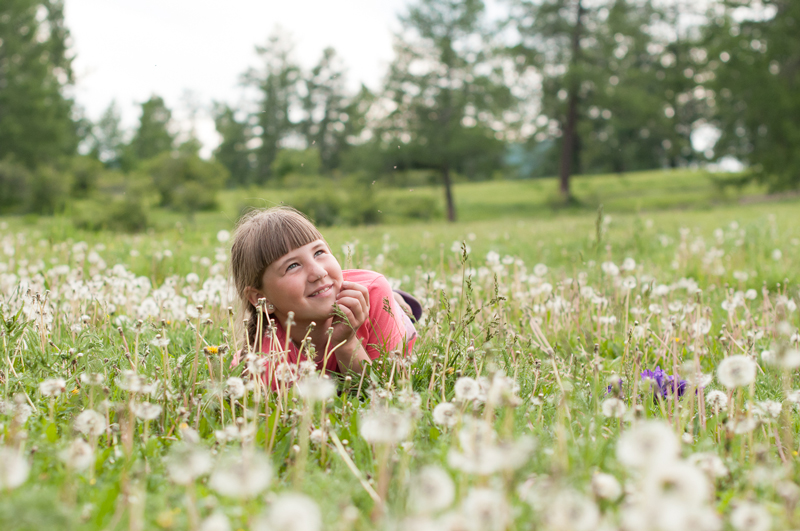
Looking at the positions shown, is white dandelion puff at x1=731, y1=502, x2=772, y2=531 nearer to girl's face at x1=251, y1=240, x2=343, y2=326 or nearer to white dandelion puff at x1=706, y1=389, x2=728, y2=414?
white dandelion puff at x1=706, y1=389, x2=728, y2=414

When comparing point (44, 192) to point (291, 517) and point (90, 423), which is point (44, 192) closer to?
point (90, 423)

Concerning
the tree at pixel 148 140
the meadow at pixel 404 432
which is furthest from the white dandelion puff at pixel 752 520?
the tree at pixel 148 140

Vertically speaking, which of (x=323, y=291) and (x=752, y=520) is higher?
(x=323, y=291)

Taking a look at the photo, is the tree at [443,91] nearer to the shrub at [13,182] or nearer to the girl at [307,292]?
the shrub at [13,182]

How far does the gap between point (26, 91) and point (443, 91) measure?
21.5 m

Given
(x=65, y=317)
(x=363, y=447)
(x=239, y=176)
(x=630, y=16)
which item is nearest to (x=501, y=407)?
(x=363, y=447)

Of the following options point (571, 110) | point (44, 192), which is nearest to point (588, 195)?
point (571, 110)

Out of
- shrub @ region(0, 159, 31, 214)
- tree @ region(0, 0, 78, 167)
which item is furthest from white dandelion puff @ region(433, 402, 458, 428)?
tree @ region(0, 0, 78, 167)

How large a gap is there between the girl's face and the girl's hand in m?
0.06

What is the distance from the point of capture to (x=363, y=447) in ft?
5.99

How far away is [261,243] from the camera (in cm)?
292

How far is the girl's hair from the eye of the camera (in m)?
2.91

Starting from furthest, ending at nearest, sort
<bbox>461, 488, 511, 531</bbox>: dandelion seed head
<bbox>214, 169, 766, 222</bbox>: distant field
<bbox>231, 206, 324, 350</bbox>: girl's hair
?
<bbox>214, 169, 766, 222</bbox>: distant field, <bbox>231, 206, 324, 350</bbox>: girl's hair, <bbox>461, 488, 511, 531</bbox>: dandelion seed head

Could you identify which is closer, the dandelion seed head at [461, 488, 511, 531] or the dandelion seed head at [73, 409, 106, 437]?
the dandelion seed head at [461, 488, 511, 531]
